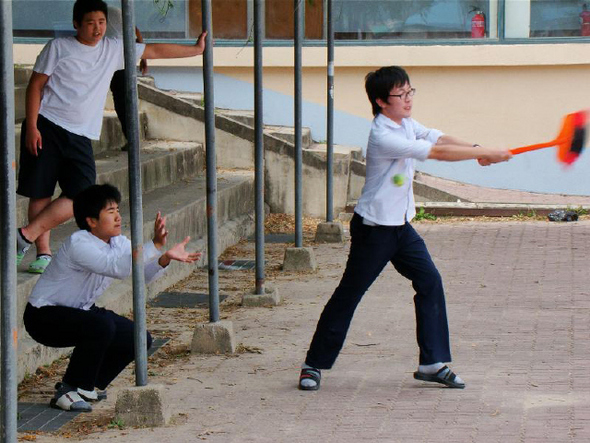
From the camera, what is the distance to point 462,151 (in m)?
6.11

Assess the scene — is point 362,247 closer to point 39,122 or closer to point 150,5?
point 39,122

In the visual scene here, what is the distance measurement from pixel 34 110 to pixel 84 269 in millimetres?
1835

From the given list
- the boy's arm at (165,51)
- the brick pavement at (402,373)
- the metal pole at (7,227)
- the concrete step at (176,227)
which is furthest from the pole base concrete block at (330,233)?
the metal pole at (7,227)

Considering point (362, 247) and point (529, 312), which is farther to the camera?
point (529, 312)

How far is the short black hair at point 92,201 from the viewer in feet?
19.5

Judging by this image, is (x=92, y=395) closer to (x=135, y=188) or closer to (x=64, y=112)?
(x=135, y=188)

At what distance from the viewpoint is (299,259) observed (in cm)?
1004

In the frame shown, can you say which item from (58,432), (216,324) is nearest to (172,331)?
(216,324)

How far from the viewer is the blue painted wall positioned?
1453 cm

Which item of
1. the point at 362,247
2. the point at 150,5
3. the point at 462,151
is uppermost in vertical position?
the point at 150,5

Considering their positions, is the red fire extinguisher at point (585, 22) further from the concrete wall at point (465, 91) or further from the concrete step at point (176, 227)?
the concrete step at point (176, 227)

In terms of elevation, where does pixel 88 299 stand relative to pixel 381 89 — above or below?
below

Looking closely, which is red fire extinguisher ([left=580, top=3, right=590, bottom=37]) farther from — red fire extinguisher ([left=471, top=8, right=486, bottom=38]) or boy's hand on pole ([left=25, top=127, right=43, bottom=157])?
boy's hand on pole ([left=25, top=127, right=43, bottom=157])

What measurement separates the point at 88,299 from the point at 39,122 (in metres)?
1.88
